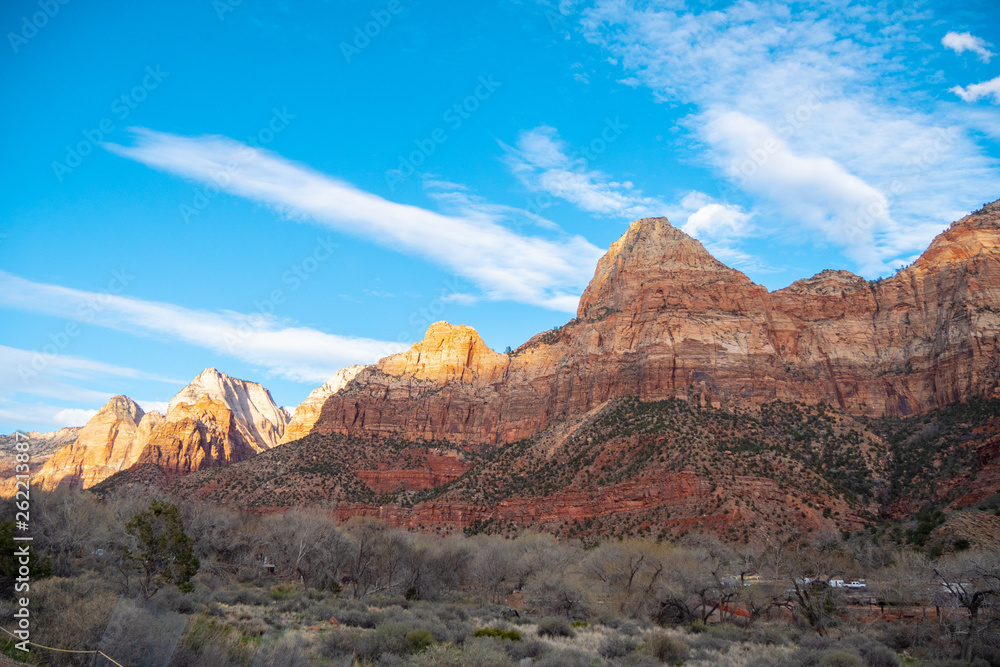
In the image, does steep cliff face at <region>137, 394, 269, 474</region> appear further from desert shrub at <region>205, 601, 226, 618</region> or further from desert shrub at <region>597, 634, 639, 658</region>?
desert shrub at <region>597, 634, 639, 658</region>

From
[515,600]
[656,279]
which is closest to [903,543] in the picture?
[515,600]

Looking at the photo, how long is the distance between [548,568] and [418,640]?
27.5m

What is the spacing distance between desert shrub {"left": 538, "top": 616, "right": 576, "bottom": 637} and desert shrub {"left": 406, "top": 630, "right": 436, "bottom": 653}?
8.66 meters

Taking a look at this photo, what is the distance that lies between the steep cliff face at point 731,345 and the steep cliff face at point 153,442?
44889 mm

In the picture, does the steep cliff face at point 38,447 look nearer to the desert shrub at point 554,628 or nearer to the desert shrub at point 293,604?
the desert shrub at point 293,604

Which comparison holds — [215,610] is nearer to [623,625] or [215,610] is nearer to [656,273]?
[623,625]

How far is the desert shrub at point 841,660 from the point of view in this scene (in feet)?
62.4

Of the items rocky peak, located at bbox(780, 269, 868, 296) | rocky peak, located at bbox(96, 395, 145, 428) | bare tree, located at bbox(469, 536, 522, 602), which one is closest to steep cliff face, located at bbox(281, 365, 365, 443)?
rocky peak, located at bbox(96, 395, 145, 428)

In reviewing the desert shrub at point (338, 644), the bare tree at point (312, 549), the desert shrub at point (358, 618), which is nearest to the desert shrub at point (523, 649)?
the desert shrub at point (338, 644)

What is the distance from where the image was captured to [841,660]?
758 inches

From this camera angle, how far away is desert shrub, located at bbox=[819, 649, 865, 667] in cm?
1902

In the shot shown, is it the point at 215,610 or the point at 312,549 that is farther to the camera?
the point at 312,549

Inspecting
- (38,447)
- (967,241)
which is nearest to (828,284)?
(967,241)

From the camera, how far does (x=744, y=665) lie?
66.3ft
